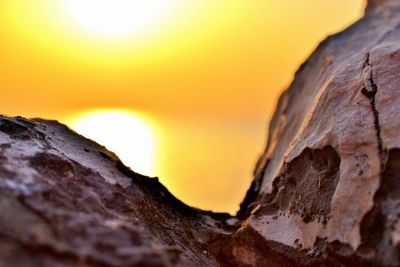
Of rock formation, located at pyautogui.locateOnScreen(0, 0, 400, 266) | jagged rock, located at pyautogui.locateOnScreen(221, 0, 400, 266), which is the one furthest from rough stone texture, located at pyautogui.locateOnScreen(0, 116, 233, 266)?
jagged rock, located at pyautogui.locateOnScreen(221, 0, 400, 266)

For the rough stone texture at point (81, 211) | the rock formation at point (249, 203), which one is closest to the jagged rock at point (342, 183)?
the rock formation at point (249, 203)

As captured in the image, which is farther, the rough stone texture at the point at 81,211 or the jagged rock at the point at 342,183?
the jagged rock at the point at 342,183

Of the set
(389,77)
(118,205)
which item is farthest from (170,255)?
(389,77)

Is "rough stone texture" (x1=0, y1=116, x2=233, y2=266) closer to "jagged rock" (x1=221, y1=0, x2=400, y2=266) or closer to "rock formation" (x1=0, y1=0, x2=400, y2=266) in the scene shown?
"rock formation" (x1=0, y1=0, x2=400, y2=266)

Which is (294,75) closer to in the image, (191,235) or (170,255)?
(191,235)

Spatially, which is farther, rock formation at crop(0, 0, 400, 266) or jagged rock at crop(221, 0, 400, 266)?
jagged rock at crop(221, 0, 400, 266)

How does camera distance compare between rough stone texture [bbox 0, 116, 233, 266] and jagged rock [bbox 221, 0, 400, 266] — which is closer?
rough stone texture [bbox 0, 116, 233, 266]

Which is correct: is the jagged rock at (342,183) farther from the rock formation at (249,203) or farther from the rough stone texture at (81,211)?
the rough stone texture at (81,211)

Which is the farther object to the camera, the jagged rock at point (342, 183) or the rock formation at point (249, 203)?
the jagged rock at point (342, 183)

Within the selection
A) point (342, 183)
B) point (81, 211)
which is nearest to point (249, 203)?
point (342, 183)
